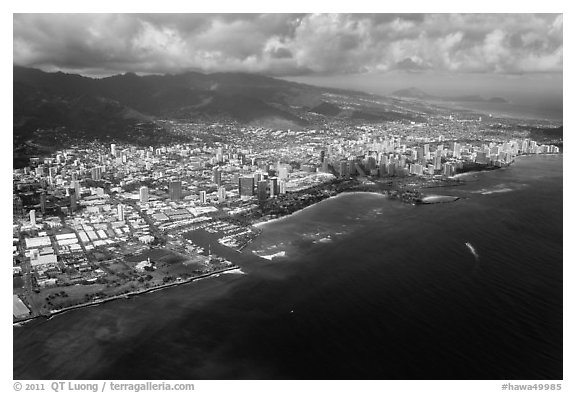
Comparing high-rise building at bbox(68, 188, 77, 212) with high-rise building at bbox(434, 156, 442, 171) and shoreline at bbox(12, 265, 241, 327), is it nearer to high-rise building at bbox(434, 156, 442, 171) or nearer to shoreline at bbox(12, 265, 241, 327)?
shoreline at bbox(12, 265, 241, 327)

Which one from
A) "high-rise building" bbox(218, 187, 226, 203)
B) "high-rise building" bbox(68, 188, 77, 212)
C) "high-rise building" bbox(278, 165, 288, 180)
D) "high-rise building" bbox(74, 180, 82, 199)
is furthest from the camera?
"high-rise building" bbox(278, 165, 288, 180)

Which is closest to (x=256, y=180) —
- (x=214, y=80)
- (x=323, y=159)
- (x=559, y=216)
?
(x=323, y=159)

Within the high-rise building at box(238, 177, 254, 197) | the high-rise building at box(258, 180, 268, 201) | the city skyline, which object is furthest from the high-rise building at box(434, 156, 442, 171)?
the high-rise building at box(238, 177, 254, 197)

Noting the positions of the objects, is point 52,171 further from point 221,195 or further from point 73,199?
point 221,195

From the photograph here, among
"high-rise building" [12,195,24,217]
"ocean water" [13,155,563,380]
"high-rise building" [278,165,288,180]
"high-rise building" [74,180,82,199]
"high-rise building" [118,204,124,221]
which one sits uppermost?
"high-rise building" [278,165,288,180]

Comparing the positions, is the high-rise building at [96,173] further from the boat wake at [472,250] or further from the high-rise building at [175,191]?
the boat wake at [472,250]

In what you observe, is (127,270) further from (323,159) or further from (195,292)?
(323,159)

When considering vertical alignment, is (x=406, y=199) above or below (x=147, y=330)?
above
